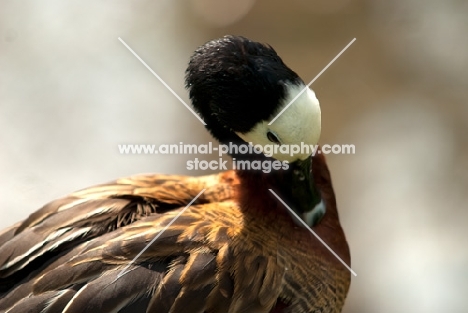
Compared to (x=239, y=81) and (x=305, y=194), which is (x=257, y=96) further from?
(x=305, y=194)

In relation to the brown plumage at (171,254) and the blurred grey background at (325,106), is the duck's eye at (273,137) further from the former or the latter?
the blurred grey background at (325,106)

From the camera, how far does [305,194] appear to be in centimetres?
131

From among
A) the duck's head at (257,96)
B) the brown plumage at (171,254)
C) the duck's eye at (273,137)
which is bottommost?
the brown plumage at (171,254)

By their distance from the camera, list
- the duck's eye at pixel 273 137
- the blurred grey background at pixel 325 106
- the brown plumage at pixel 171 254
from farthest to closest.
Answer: the blurred grey background at pixel 325 106 → the duck's eye at pixel 273 137 → the brown plumage at pixel 171 254

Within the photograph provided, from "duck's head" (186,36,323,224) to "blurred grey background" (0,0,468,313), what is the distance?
1043 mm

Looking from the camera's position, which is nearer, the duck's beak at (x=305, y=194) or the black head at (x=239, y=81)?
the black head at (x=239, y=81)

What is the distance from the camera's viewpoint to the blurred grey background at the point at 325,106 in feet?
7.56

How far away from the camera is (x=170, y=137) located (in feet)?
8.95

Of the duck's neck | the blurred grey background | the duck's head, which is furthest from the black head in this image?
the blurred grey background

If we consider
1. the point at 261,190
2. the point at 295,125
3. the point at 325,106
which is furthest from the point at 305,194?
the point at 325,106

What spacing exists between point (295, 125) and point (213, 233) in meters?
0.25

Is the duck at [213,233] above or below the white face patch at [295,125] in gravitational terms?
below

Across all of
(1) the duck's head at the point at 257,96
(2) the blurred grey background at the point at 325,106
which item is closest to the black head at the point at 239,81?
(1) the duck's head at the point at 257,96

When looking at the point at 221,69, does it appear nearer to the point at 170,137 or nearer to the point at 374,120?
the point at 170,137
